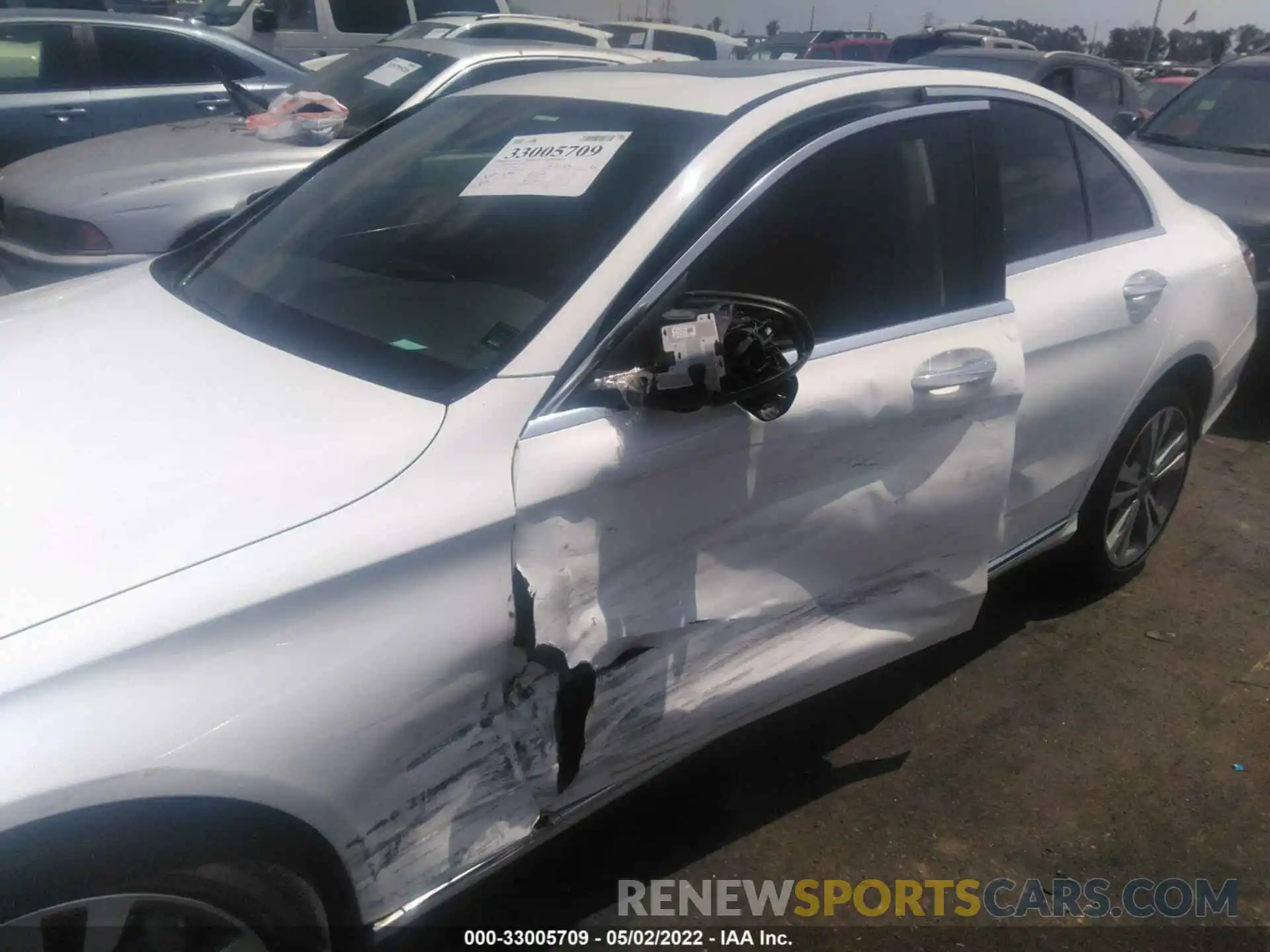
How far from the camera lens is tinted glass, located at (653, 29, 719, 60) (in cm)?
1516

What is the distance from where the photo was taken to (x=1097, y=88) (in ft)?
35.7

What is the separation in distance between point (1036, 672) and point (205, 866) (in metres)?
2.55

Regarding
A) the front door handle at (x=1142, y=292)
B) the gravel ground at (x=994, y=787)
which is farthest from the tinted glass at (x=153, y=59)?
the gravel ground at (x=994, y=787)

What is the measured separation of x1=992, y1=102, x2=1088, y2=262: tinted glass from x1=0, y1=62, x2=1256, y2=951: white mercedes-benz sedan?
1 centimetres

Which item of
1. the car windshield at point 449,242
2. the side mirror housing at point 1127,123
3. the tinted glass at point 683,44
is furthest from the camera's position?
the tinted glass at point 683,44

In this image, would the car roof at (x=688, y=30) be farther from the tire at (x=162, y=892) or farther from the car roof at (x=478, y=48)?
the tire at (x=162, y=892)

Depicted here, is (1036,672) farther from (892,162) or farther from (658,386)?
(658,386)

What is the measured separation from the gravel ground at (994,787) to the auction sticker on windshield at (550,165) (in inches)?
58.2

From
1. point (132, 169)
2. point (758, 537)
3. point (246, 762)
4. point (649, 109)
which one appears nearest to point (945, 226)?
point (649, 109)

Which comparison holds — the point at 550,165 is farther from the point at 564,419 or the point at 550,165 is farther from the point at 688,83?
the point at 564,419

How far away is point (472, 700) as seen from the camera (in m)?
1.78

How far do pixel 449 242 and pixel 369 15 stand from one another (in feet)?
31.5

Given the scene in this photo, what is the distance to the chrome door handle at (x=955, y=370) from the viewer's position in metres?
2.42

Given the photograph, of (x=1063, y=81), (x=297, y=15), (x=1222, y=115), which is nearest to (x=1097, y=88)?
(x=1063, y=81)
